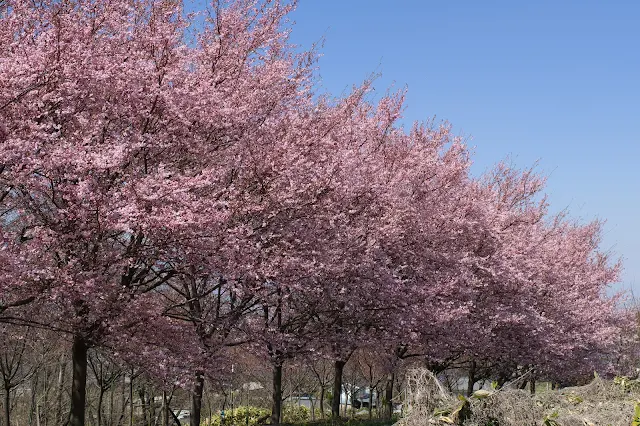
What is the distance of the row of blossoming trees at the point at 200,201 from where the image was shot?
1215cm

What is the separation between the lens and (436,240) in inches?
880

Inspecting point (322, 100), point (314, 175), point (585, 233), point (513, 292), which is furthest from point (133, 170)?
point (585, 233)

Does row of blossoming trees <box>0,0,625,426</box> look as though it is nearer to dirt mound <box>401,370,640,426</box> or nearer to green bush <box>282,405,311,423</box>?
dirt mound <box>401,370,640,426</box>

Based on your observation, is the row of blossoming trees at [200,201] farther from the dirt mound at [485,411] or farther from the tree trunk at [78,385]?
the dirt mound at [485,411]

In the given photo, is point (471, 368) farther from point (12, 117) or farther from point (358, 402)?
point (358, 402)

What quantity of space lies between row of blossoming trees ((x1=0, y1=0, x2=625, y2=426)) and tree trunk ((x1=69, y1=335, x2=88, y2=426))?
42 millimetres

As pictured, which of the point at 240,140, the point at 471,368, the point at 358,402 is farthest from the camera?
the point at 358,402

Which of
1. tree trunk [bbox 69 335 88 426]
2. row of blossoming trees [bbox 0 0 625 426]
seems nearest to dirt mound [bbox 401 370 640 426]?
row of blossoming trees [bbox 0 0 625 426]

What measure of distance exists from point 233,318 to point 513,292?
47.8 feet

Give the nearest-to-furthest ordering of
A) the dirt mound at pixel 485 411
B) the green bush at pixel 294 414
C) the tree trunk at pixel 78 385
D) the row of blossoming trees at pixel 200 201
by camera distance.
A: 1. the dirt mound at pixel 485 411
2. the row of blossoming trees at pixel 200 201
3. the tree trunk at pixel 78 385
4. the green bush at pixel 294 414

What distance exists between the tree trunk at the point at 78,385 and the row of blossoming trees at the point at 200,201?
0.14ft

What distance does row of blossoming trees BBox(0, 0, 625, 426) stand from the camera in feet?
Answer: 39.9

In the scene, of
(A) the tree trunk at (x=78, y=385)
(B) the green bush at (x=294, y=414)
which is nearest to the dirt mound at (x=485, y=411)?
(A) the tree trunk at (x=78, y=385)

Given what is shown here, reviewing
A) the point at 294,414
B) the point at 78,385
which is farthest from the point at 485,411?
the point at 294,414
